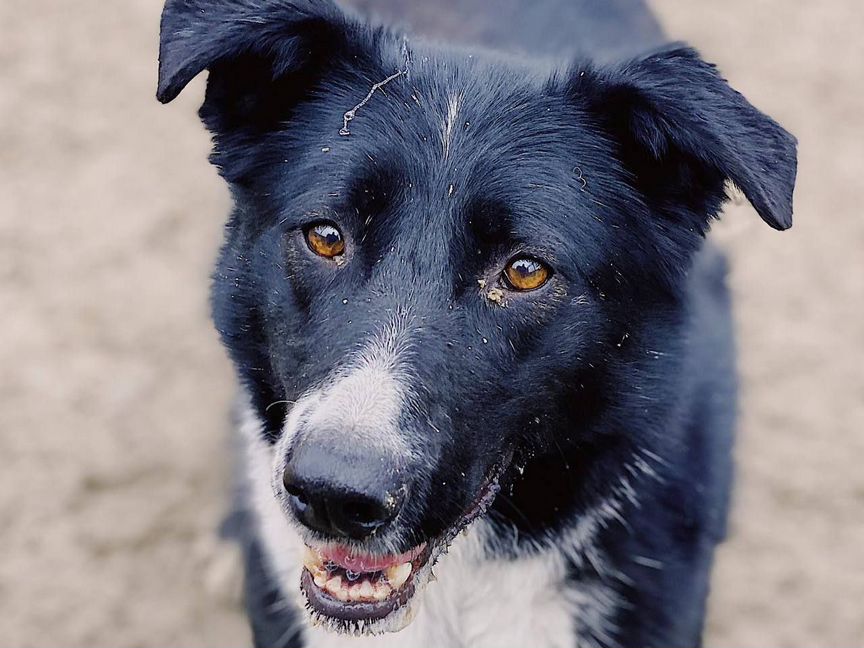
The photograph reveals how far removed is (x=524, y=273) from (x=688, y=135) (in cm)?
43

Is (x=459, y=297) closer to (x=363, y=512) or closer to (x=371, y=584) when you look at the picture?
(x=363, y=512)

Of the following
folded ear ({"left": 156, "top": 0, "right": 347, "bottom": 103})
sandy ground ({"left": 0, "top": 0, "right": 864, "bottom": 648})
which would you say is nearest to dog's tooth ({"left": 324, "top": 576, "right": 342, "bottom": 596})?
folded ear ({"left": 156, "top": 0, "right": 347, "bottom": 103})

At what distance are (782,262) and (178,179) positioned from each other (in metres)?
2.47

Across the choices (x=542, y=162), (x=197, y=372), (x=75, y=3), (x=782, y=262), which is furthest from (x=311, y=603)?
(x=75, y=3)

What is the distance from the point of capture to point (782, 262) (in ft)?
14.4

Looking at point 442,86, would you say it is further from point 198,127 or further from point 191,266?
point 198,127

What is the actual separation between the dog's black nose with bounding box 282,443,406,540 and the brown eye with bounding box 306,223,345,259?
463 millimetres

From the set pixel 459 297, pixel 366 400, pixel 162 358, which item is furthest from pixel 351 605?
pixel 162 358

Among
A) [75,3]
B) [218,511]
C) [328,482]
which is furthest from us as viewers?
[75,3]

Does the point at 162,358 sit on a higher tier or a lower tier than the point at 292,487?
lower

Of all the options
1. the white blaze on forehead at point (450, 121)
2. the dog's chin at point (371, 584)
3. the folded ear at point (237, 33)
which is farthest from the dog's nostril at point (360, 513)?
the folded ear at point (237, 33)

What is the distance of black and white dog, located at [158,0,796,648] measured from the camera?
206 cm

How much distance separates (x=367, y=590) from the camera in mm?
2264

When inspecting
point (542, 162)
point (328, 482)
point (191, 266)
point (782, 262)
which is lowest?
point (191, 266)
